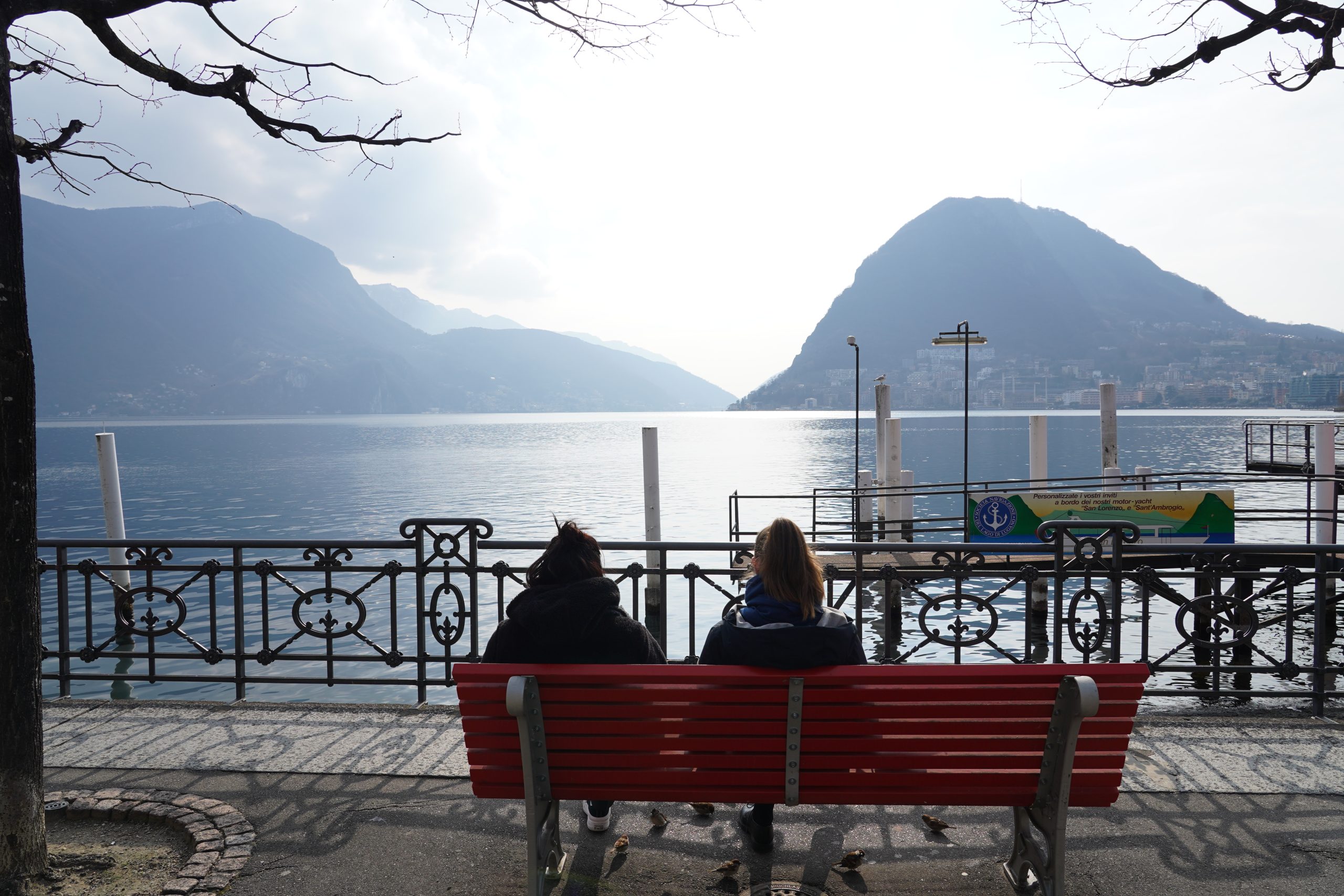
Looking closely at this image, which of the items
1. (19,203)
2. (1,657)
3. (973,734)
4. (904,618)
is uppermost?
(19,203)

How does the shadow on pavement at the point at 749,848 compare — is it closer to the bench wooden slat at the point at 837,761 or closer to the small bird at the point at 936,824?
the small bird at the point at 936,824

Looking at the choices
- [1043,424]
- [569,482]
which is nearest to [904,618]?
[1043,424]

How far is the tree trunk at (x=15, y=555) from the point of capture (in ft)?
10.4

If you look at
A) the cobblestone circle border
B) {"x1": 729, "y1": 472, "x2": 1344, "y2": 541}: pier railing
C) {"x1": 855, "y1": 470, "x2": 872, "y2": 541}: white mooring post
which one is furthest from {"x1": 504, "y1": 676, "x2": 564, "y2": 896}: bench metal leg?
{"x1": 855, "y1": 470, "x2": 872, "y2": 541}: white mooring post

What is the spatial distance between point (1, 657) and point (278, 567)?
249cm

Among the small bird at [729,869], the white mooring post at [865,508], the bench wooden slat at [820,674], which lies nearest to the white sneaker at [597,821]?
the small bird at [729,869]

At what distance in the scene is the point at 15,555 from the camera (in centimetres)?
325

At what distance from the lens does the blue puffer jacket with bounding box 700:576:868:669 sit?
9.78 feet

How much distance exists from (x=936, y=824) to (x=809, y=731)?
3.89ft

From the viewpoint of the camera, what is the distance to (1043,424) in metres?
21.2

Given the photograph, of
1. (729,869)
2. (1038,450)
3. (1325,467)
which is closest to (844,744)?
(729,869)

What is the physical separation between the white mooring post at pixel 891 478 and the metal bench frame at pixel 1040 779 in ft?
63.9

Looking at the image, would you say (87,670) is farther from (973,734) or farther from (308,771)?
(973,734)

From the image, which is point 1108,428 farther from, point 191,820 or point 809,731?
point 191,820
